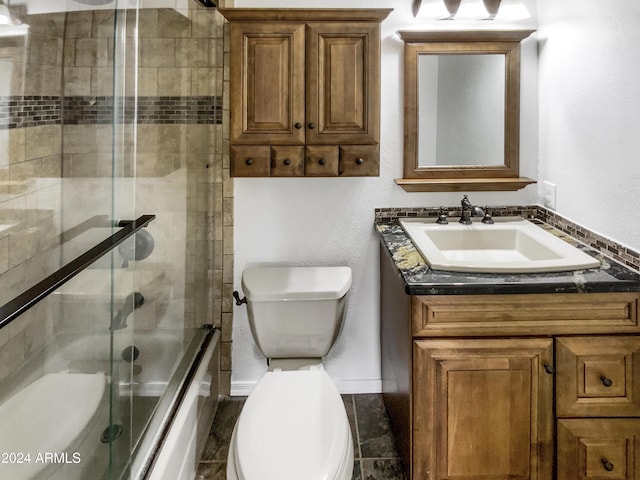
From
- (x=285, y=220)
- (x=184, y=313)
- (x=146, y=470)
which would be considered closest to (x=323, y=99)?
(x=285, y=220)

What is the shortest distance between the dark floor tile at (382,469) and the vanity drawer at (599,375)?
2.17 ft

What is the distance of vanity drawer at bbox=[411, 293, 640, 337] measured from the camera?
1.61 m

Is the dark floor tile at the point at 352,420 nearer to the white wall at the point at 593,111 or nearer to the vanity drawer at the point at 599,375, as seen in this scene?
the vanity drawer at the point at 599,375

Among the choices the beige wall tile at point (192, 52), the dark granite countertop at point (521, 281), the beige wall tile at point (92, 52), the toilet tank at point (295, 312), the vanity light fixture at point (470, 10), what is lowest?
the toilet tank at point (295, 312)

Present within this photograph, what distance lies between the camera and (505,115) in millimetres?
2334

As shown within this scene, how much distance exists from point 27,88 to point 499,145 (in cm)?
181

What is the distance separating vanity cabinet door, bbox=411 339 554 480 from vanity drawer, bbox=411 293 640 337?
1.6 inches

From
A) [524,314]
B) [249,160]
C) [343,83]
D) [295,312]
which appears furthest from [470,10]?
[295,312]

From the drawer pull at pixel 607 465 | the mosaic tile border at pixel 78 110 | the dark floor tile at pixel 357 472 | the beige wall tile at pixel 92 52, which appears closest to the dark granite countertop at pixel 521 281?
the drawer pull at pixel 607 465

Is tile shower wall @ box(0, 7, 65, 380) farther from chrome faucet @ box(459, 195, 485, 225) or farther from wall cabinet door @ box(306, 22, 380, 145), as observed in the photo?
chrome faucet @ box(459, 195, 485, 225)

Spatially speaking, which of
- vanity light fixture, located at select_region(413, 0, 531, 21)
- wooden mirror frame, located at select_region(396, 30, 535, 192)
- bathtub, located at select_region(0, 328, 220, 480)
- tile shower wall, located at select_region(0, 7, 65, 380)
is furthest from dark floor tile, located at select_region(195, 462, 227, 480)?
vanity light fixture, located at select_region(413, 0, 531, 21)

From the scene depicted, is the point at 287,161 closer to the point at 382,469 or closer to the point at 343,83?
the point at 343,83

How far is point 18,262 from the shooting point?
139cm

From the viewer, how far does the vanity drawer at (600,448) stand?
5.32ft
